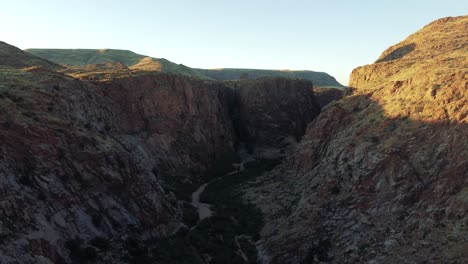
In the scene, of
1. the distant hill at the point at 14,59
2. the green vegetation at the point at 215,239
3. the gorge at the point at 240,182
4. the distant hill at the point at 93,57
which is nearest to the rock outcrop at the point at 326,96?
the gorge at the point at 240,182

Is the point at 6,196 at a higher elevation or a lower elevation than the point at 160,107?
lower

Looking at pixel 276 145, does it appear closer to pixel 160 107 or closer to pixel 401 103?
pixel 160 107

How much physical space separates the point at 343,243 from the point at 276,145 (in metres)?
56.9

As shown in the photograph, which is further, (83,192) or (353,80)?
(353,80)

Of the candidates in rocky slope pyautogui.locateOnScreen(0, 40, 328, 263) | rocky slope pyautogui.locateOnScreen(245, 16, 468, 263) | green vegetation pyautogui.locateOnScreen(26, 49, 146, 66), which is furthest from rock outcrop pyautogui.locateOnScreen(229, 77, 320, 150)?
green vegetation pyautogui.locateOnScreen(26, 49, 146, 66)

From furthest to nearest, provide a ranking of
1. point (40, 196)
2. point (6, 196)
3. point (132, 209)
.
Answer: point (132, 209)
point (40, 196)
point (6, 196)

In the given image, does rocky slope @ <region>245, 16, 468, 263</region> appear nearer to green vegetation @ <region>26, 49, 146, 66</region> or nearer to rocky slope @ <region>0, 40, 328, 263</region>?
rocky slope @ <region>0, 40, 328, 263</region>

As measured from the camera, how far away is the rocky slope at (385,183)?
34031 millimetres

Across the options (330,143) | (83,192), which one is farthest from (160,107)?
(83,192)

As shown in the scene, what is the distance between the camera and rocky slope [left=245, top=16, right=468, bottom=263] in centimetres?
3403

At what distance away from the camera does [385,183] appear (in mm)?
40406

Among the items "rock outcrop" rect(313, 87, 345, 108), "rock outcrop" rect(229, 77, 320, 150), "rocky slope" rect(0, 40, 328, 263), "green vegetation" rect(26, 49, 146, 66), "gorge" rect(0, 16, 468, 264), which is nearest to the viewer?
"rocky slope" rect(0, 40, 328, 263)

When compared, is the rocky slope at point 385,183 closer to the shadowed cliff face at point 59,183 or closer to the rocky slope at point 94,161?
the rocky slope at point 94,161

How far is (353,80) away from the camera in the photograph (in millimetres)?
72125
